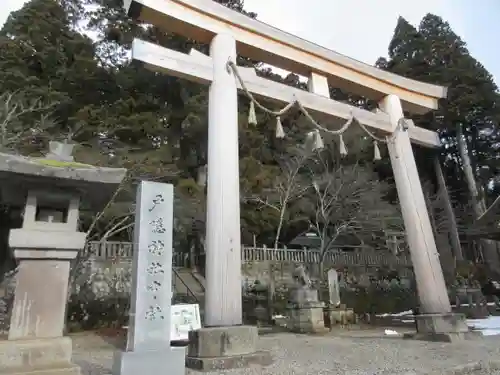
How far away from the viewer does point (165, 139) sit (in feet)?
50.7

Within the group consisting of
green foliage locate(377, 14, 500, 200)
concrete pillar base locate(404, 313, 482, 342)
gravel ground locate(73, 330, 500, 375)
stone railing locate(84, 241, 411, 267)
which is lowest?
gravel ground locate(73, 330, 500, 375)

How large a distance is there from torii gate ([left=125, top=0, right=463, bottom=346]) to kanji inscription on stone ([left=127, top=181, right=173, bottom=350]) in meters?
1.16

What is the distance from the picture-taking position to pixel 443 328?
6629 millimetres

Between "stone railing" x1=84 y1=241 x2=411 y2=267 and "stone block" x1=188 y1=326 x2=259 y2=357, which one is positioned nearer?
"stone block" x1=188 y1=326 x2=259 y2=357

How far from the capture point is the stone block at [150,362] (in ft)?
10.8

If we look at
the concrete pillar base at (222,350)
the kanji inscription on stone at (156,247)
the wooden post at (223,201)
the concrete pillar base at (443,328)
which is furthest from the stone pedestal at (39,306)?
the concrete pillar base at (443,328)

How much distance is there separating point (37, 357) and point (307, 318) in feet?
25.6

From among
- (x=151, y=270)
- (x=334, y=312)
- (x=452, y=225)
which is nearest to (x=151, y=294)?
(x=151, y=270)

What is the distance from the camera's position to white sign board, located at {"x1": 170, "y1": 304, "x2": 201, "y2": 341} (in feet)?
21.5

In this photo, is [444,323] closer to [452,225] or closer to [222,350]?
[222,350]

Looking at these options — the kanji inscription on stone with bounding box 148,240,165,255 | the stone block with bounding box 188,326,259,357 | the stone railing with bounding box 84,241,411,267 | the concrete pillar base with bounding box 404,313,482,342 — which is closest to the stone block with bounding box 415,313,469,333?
the concrete pillar base with bounding box 404,313,482,342

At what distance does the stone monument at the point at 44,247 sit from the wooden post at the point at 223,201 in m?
1.53

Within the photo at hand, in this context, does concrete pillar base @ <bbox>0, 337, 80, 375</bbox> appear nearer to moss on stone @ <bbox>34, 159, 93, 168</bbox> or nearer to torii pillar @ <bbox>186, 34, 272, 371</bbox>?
torii pillar @ <bbox>186, 34, 272, 371</bbox>

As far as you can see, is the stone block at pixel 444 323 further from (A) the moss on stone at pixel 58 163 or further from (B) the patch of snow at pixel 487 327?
(A) the moss on stone at pixel 58 163
